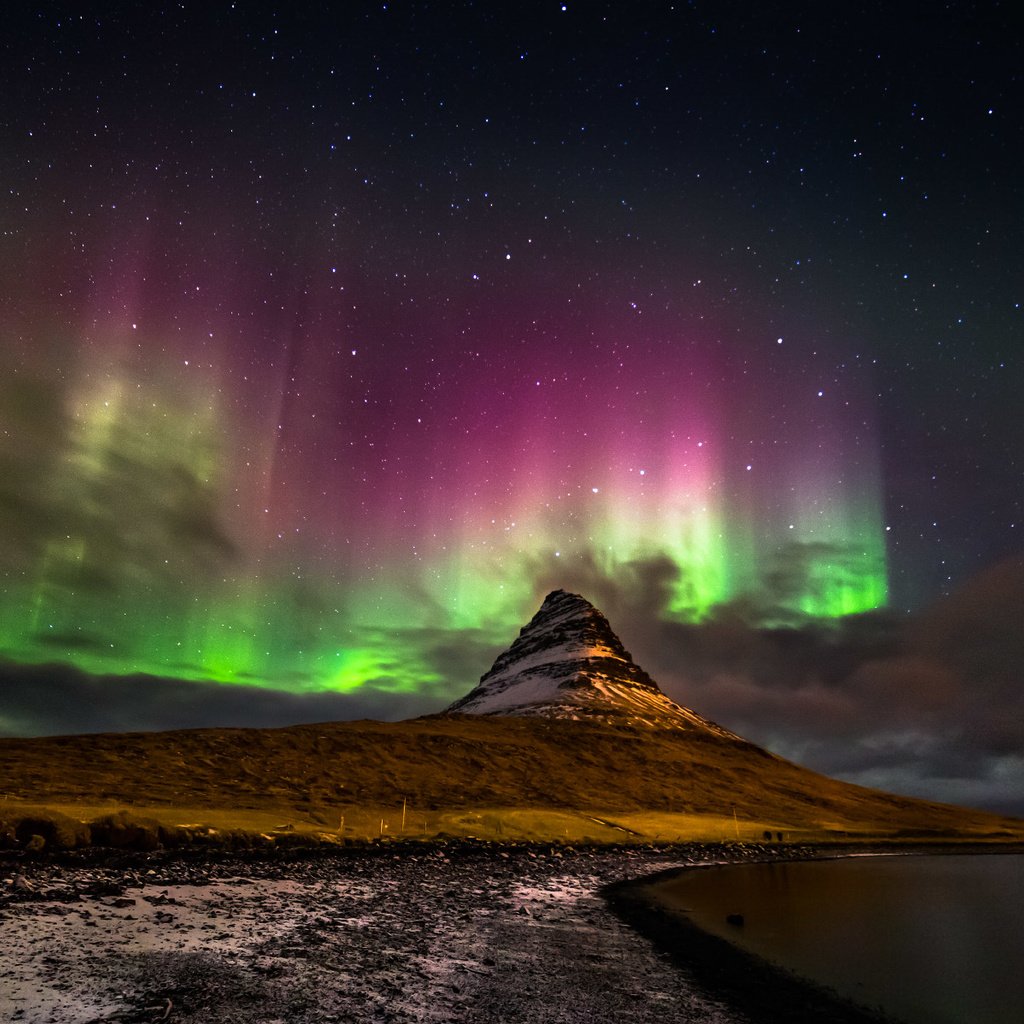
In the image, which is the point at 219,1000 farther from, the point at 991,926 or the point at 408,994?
the point at 991,926

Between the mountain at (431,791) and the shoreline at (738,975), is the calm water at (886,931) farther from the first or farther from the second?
the mountain at (431,791)

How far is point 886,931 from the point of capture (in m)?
27.5

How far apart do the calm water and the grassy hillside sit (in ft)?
79.4

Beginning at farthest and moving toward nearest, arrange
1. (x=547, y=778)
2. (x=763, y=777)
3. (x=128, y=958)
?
(x=763, y=777) < (x=547, y=778) < (x=128, y=958)

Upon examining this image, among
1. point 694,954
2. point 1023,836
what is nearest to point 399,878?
point 694,954

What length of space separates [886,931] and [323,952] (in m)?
24.4

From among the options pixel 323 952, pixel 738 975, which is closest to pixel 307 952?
pixel 323 952

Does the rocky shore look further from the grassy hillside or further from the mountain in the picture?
the grassy hillside

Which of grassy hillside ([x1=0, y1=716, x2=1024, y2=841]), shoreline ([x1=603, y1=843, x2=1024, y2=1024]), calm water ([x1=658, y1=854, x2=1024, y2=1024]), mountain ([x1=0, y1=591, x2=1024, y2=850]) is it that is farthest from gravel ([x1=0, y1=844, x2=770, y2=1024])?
grassy hillside ([x1=0, y1=716, x2=1024, y2=841])

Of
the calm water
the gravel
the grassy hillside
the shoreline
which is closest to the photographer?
the gravel

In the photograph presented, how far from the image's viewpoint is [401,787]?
97.2 meters

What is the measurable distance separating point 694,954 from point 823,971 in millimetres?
3771

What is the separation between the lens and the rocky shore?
463 inches

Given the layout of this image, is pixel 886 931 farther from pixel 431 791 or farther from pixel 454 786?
pixel 454 786
